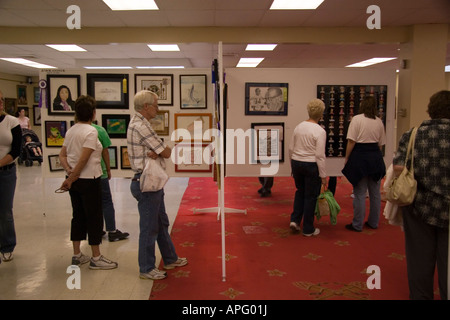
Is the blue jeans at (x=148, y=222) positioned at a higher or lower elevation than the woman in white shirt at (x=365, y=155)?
lower

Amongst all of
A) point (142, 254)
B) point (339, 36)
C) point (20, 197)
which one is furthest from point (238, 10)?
point (20, 197)

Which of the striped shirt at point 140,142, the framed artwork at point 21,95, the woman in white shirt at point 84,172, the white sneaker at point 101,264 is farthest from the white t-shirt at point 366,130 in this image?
the framed artwork at point 21,95

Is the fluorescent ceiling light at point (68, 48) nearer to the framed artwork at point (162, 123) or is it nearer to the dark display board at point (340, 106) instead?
the framed artwork at point (162, 123)

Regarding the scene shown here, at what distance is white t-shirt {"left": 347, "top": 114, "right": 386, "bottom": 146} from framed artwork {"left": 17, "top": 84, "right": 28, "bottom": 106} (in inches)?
607

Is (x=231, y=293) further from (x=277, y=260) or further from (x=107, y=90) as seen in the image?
(x=107, y=90)

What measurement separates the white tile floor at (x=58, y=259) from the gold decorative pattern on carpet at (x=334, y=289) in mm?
1277

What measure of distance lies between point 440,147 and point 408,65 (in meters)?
5.18

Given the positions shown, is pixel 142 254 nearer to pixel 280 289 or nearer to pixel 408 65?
pixel 280 289

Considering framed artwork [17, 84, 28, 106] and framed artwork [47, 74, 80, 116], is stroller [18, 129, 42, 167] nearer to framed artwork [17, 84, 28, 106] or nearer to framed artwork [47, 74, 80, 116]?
framed artwork [47, 74, 80, 116]

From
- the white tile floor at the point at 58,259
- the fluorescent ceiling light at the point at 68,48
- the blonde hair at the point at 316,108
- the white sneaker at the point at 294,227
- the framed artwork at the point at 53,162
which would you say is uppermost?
the fluorescent ceiling light at the point at 68,48

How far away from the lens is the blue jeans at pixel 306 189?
399cm

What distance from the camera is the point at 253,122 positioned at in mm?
5031

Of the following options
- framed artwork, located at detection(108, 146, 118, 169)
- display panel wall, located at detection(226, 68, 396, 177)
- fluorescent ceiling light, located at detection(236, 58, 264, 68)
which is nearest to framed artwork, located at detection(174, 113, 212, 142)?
display panel wall, located at detection(226, 68, 396, 177)

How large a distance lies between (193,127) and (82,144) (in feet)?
6.26
